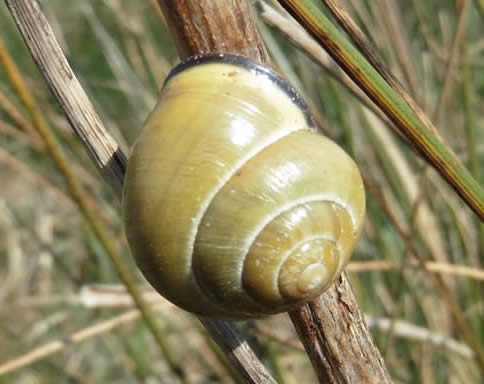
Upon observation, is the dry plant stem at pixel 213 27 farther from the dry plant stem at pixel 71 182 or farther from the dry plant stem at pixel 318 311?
the dry plant stem at pixel 71 182

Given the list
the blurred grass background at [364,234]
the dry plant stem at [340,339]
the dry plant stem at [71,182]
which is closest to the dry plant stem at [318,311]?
the dry plant stem at [340,339]

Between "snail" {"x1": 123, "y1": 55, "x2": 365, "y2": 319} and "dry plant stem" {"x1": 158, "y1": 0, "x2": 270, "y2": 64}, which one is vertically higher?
"dry plant stem" {"x1": 158, "y1": 0, "x2": 270, "y2": 64}

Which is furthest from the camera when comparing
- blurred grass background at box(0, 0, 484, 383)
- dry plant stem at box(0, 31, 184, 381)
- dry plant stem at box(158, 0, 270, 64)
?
blurred grass background at box(0, 0, 484, 383)

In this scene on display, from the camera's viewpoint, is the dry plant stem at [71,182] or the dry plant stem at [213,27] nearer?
the dry plant stem at [213,27]

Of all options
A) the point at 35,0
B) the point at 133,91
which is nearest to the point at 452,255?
the point at 133,91

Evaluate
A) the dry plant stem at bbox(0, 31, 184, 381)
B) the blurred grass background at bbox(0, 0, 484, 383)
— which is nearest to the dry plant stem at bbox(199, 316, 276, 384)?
the dry plant stem at bbox(0, 31, 184, 381)

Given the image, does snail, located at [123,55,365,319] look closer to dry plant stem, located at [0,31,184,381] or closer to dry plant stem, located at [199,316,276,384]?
dry plant stem, located at [199,316,276,384]

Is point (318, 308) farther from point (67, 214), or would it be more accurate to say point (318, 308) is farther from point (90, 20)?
point (67, 214)
